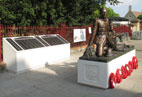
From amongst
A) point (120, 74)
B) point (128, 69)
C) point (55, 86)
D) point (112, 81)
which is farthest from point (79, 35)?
point (112, 81)

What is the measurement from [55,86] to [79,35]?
885 cm

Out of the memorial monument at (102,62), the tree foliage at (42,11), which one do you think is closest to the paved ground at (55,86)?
the memorial monument at (102,62)

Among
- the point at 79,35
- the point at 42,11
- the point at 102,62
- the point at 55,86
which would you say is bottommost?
the point at 55,86

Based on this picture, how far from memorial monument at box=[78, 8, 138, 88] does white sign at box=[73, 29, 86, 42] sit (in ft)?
22.7

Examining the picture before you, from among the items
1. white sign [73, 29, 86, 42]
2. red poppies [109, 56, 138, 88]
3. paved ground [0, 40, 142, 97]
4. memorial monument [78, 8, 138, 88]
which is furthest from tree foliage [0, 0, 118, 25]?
red poppies [109, 56, 138, 88]

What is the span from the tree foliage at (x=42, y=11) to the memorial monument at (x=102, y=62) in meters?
7.21

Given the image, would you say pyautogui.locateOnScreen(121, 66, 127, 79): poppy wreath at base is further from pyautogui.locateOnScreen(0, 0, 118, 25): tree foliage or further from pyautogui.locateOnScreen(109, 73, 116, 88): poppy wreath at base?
pyautogui.locateOnScreen(0, 0, 118, 25): tree foliage

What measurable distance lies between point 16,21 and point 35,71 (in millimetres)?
6278

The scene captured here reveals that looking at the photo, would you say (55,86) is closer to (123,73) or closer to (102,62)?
(102,62)

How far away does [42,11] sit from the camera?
13344 millimetres

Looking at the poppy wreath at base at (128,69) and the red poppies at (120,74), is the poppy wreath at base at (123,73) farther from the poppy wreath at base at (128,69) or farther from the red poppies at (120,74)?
the poppy wreath at base at (128,69)

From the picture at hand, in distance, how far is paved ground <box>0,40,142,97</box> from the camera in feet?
18.9

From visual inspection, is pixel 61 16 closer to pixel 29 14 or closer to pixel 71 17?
pixel 71 17

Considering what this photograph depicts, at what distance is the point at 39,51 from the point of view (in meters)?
9.20
